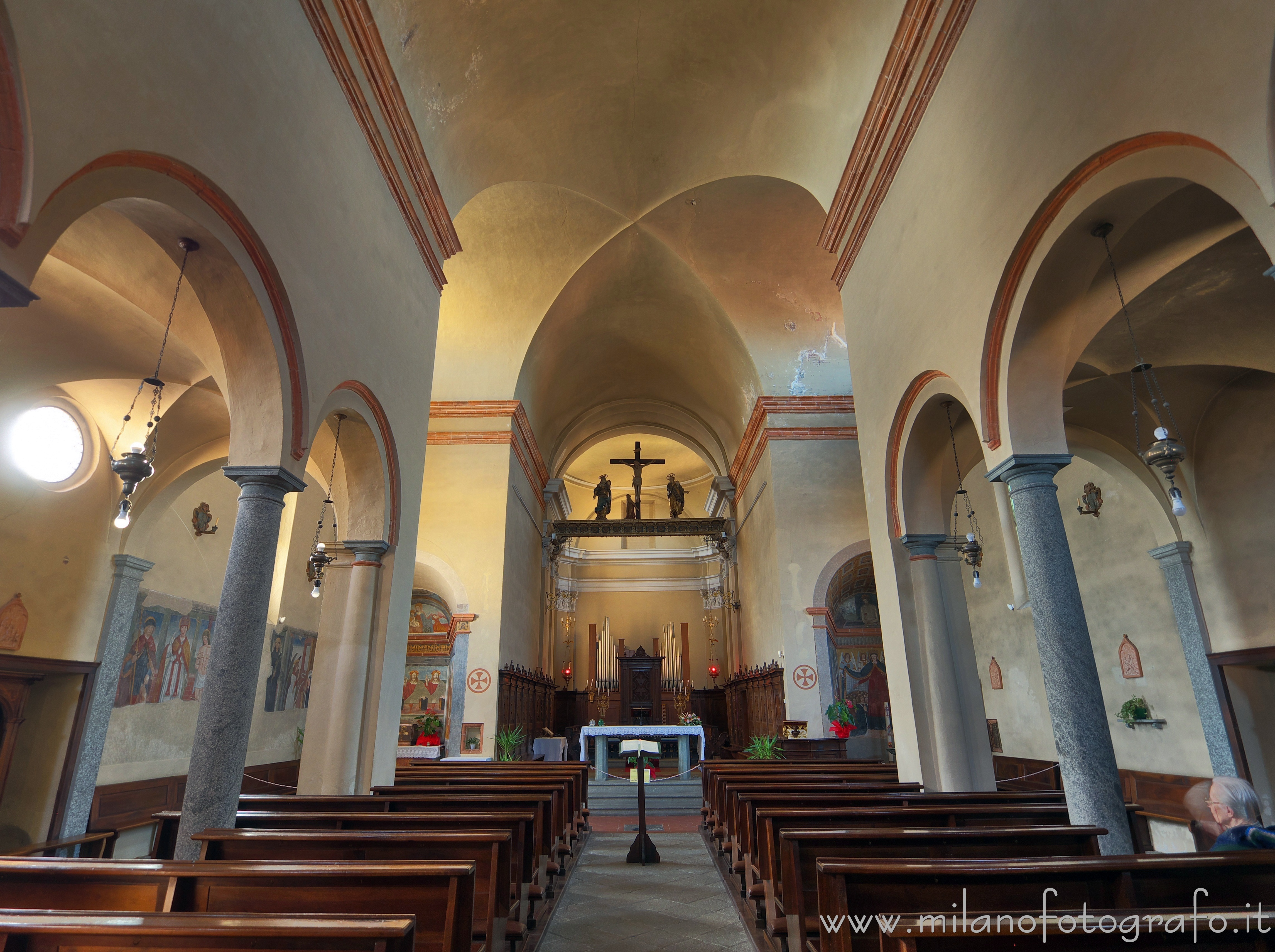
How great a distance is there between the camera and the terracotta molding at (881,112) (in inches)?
268

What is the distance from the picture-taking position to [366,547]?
7.81m

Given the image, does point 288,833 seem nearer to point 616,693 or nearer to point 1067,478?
point 1067,478

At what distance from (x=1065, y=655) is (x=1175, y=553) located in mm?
5452

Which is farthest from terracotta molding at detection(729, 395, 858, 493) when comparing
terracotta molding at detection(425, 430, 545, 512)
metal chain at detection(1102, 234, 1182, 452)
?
metal chain at detection(1102, 234, 1182, 452)

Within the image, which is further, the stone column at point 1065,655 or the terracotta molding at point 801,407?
the terracotta molding at point 801,407

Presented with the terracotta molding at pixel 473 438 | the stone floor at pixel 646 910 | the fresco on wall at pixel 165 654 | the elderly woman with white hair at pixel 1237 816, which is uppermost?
the terracotta molding at pixel 473 438

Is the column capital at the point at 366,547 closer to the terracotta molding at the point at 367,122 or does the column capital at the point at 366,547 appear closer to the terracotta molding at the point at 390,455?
the terracotta molding at the point at 390,455

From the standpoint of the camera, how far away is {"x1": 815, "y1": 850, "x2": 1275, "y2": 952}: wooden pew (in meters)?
2.96

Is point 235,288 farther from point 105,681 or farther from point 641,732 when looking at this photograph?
point 641,732

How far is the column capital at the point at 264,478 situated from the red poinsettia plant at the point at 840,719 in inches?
401

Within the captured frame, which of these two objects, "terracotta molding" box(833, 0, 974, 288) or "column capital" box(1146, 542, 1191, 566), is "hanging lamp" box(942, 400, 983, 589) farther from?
"column capital" box(1146, 542, 1191, 566)

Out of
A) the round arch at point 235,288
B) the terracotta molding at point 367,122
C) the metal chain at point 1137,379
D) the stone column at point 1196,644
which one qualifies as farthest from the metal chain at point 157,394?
the stone column at point 1196,644

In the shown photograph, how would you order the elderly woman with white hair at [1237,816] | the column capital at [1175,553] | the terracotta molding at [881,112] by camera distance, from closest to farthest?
the elderly woman with white hair at [1237,816]
the terracotta molding at [881,112]
the column capital at [1175,553]

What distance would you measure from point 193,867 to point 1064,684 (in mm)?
5323
